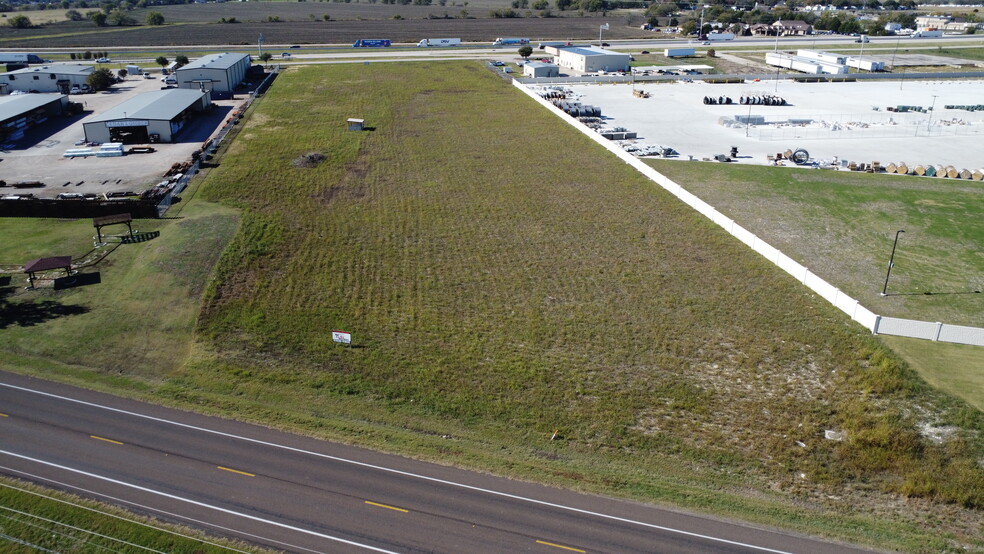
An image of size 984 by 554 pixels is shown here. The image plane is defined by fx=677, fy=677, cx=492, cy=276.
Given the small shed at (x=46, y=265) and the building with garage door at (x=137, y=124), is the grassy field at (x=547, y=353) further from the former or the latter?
the building with garage door at (x=137, y=124)

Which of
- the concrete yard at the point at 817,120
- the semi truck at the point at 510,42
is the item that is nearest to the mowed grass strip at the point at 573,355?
the concrete yard at the point at 817,120

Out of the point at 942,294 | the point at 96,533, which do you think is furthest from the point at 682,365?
the point at 96,533

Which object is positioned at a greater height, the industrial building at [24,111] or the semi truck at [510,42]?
the semi truck at [510,42]

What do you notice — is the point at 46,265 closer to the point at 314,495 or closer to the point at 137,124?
the point at 314,495

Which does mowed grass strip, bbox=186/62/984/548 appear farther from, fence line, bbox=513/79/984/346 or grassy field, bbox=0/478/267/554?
grassy field, bbox=0/478/267/554

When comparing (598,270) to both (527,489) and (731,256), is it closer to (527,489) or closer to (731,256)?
(731,256)

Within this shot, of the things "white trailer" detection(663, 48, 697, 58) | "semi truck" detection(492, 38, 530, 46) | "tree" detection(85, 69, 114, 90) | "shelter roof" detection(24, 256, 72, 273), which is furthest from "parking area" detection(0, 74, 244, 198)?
"white trailer" detection(663, 48, 697, 58)
